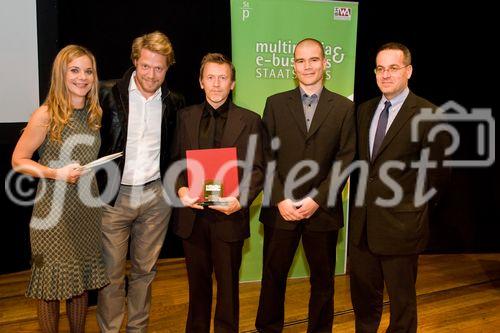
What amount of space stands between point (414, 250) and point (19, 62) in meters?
3.05

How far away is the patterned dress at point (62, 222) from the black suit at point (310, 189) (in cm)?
98

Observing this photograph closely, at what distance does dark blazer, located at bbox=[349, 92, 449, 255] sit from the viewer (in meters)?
2.64

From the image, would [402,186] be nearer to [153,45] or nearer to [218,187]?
[218,187]

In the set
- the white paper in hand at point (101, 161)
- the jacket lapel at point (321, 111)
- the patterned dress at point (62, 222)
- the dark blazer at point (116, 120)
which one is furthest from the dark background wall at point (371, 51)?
the jacket lapel at point (321, 111)

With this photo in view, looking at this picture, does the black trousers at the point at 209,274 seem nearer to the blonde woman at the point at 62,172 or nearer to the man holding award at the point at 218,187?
the man holding award at the point at 218,187

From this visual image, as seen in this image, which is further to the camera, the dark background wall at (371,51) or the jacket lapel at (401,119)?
the dark background wall at (371,51)

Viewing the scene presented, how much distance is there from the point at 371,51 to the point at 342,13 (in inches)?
45.1

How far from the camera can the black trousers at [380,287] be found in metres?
2.74

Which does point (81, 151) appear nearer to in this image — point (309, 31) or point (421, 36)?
point (309, 31)

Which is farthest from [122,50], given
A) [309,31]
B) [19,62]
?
[309,31]

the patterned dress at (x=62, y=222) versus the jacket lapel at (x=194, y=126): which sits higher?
the jacket lapel at (x=194, y=126)

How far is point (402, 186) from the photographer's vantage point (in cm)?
266

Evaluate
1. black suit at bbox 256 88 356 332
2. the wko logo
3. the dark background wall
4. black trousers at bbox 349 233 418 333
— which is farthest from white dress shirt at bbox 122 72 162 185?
the wko logo

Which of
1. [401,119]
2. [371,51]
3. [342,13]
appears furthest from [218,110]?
[371,51]
